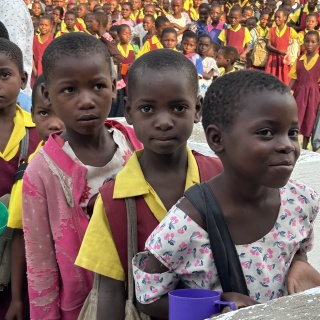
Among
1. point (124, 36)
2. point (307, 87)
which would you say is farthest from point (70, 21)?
point (307, 87)

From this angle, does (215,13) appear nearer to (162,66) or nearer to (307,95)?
(307,95)

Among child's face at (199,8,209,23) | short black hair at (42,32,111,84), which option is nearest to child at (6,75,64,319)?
short black hair at (42,32,111,84)

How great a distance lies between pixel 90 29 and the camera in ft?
39.3

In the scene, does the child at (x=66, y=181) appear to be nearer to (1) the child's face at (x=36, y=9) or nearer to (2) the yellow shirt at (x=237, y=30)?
Result: (2) the yellow shirt at (x=237, y=30)

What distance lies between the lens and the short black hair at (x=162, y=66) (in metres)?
2.10

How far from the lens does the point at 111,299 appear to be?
193 cm

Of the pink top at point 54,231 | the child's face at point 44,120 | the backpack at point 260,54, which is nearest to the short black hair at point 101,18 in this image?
the backpack at point 260,54

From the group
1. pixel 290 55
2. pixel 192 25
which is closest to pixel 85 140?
pixel 290 55

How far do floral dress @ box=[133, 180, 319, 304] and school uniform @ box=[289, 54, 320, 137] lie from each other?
8139mm

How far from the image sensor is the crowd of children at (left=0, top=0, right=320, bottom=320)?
1714 mm

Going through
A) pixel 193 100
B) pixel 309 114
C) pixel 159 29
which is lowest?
pixel 309 114

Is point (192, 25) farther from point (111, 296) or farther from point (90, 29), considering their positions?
point (111, 296)

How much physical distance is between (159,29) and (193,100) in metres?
10.5

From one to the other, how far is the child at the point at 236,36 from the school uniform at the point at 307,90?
3105mm
